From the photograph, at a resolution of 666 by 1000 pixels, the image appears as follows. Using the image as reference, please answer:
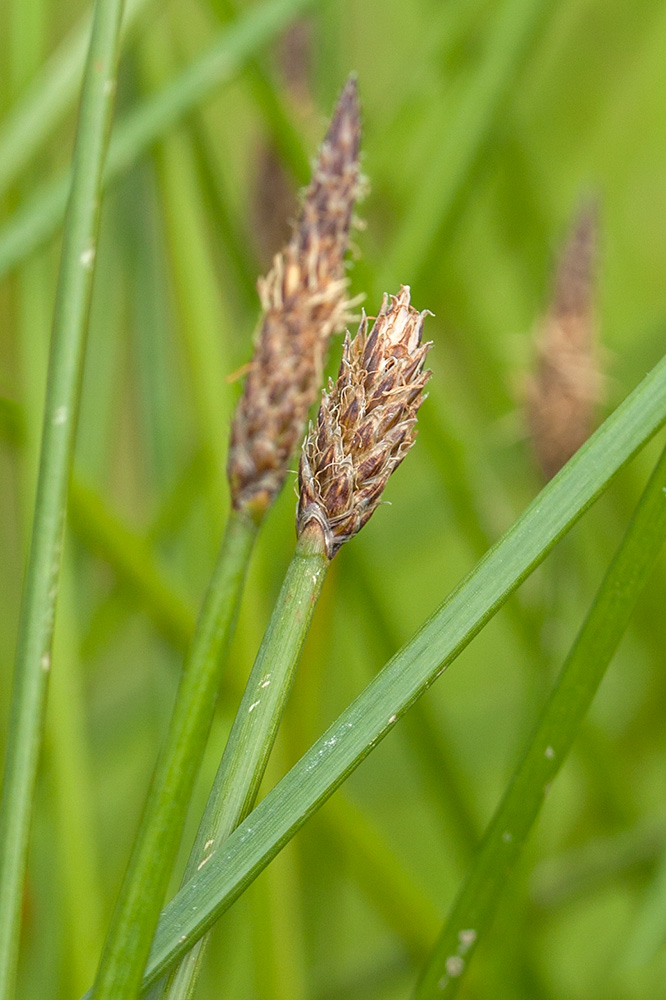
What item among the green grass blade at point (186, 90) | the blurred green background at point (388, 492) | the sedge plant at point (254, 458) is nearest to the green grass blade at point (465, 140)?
the blurred green background at point (388, 492)

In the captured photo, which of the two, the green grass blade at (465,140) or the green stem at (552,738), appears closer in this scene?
Result: the green stem at (552,738)

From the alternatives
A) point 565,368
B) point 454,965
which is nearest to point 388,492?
point 565,368

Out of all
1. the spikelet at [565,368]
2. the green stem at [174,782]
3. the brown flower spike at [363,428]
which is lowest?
the green stem at [174,782]

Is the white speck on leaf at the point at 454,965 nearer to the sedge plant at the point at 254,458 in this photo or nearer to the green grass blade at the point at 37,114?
the sedge plant at the point at 254,458

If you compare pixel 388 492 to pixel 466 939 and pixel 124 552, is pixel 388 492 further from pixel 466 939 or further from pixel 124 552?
pixel 466 939

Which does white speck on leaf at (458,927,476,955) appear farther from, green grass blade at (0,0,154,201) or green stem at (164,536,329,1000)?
green grass blade at (0,0,154,201)

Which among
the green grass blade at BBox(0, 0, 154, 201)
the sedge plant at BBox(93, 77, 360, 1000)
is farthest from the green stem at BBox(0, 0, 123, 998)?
the green grass blade at BBox(0, 0, 154, 201)
